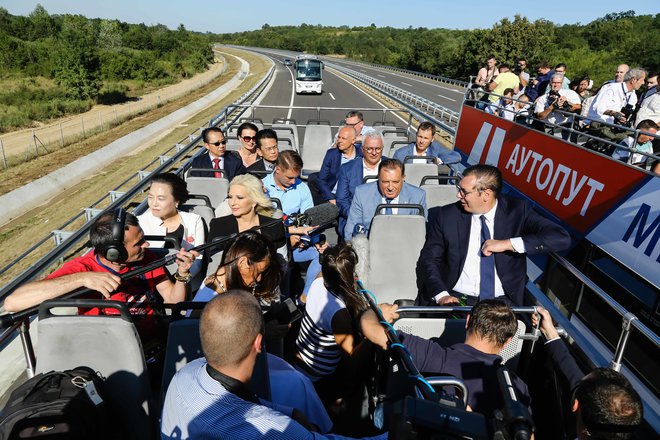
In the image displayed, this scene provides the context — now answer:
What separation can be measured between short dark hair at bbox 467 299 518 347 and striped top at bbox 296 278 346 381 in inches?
37.8

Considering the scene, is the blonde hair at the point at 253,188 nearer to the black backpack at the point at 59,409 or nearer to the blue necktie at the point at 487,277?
the blue necktie at the point at 487,277

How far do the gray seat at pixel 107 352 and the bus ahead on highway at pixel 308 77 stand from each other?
36.3 metres

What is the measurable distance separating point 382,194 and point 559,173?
280 centimetres

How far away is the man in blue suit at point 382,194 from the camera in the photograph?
16.5 ft

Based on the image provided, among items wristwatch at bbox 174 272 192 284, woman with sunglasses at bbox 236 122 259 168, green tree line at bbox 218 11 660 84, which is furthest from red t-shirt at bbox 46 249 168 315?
green tree line at bbox 218 11 660 84

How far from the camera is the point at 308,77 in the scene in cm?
3709

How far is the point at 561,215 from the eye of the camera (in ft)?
19.7

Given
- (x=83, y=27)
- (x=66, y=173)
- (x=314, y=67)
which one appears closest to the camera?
(x=66, y=173)

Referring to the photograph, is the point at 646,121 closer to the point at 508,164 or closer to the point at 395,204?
the point at 508,164

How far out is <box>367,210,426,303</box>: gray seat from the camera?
16.1 feet

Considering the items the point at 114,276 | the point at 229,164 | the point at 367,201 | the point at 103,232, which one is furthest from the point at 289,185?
the point at 114,276

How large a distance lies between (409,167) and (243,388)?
6222 millimetres

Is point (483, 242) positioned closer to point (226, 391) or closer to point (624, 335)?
point (624, 335)

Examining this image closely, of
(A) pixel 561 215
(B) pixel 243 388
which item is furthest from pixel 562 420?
(A) pixel 561 215
